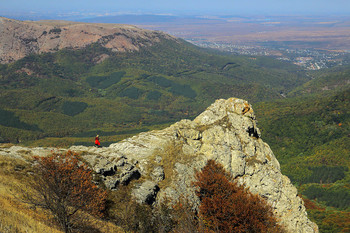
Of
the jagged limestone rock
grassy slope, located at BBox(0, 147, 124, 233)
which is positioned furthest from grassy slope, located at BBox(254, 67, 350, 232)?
grassy slope, located at BBox(0, 147, 124, 233)

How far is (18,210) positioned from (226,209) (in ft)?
78.3

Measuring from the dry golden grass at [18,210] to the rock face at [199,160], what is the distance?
18.9 feet

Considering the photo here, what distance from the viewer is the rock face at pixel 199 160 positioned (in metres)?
36.0

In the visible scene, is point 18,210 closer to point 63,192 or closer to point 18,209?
point 18,209

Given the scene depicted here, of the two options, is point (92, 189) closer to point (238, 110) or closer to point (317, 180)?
point (238, 110)

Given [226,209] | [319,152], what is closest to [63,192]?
[226,209]

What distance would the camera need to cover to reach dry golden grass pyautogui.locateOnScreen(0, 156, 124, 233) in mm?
19156

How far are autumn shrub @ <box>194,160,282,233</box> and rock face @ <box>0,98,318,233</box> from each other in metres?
2.26

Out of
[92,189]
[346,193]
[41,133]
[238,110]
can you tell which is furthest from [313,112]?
[41,133]

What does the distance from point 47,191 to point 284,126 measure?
A: 16579 centimetres

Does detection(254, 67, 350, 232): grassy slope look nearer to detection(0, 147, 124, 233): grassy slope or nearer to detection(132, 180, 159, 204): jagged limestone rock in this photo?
detection(132, 180, 159, 204): jagged limestone rock

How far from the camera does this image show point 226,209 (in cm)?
3362

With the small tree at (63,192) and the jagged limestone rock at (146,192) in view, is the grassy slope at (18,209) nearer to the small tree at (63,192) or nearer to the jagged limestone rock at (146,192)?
the small tree at (63,192)

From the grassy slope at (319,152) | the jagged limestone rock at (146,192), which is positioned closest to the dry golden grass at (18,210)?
the jagged limestone rock at (146,192)
